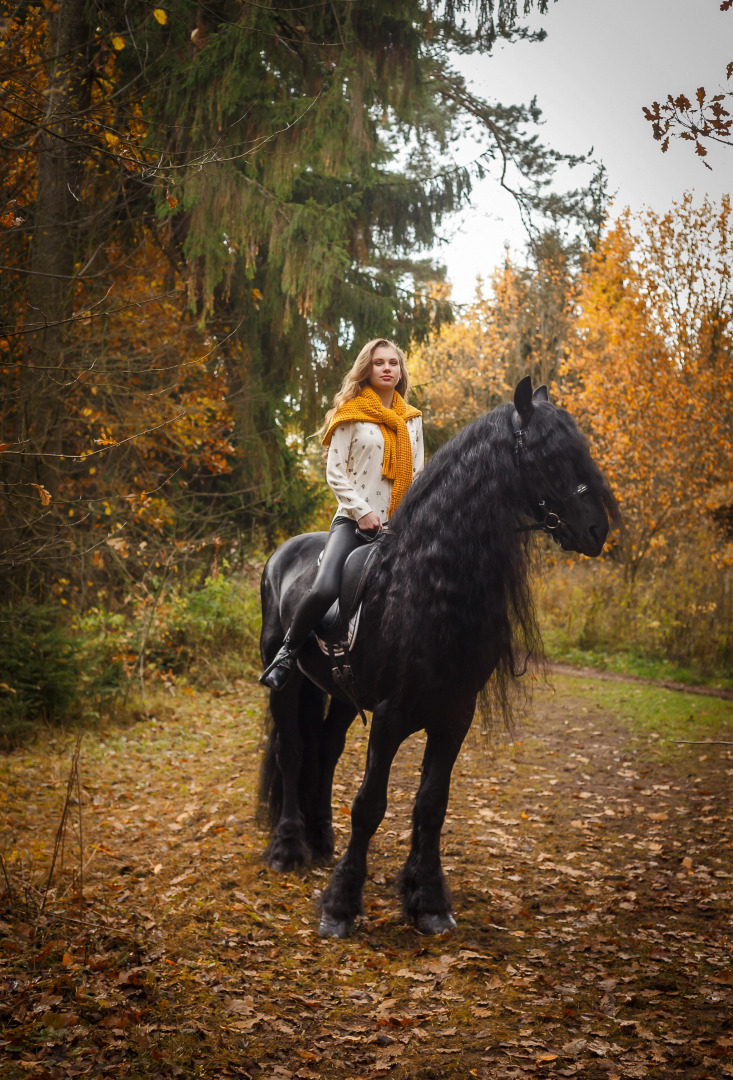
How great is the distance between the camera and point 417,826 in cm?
415

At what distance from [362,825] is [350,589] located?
117 centimetres

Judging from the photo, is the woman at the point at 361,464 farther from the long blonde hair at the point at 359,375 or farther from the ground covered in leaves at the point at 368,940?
the ground covered in leaves at the point at 368,940

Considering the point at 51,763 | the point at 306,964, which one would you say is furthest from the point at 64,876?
the point at 51,763

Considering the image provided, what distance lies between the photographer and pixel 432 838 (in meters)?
4.11

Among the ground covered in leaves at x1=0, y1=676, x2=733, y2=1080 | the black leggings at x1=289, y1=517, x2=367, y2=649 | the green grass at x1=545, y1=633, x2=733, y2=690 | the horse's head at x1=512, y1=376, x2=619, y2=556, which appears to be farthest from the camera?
the green grass at x1=545, y1=633, x2=733, y2=690

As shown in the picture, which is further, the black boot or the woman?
the black boot

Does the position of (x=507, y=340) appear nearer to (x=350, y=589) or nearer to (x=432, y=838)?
(x=350, y=589)

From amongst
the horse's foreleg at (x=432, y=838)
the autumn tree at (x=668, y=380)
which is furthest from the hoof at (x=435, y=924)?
the autumn tree at (x=668, y=380)

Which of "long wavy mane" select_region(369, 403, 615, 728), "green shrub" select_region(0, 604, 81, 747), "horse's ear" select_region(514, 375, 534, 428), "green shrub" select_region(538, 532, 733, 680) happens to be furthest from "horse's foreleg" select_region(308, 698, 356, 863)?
"green shrub" select_region(538, 532, 733, 680)

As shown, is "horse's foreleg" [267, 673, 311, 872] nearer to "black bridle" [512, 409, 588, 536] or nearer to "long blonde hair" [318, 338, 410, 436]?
"long blonde hair" [318, 338, 410, 436]

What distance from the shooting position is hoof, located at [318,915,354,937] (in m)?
3.99

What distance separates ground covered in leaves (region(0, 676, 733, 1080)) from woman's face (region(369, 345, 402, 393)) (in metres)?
2.84

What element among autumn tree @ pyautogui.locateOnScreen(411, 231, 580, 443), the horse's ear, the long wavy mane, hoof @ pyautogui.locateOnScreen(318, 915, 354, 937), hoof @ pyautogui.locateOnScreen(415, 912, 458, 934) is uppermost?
autumn tree @ pyautogui.locateOnScreen(411, 231, 580, 443)

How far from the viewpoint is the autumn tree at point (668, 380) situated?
12.8m
